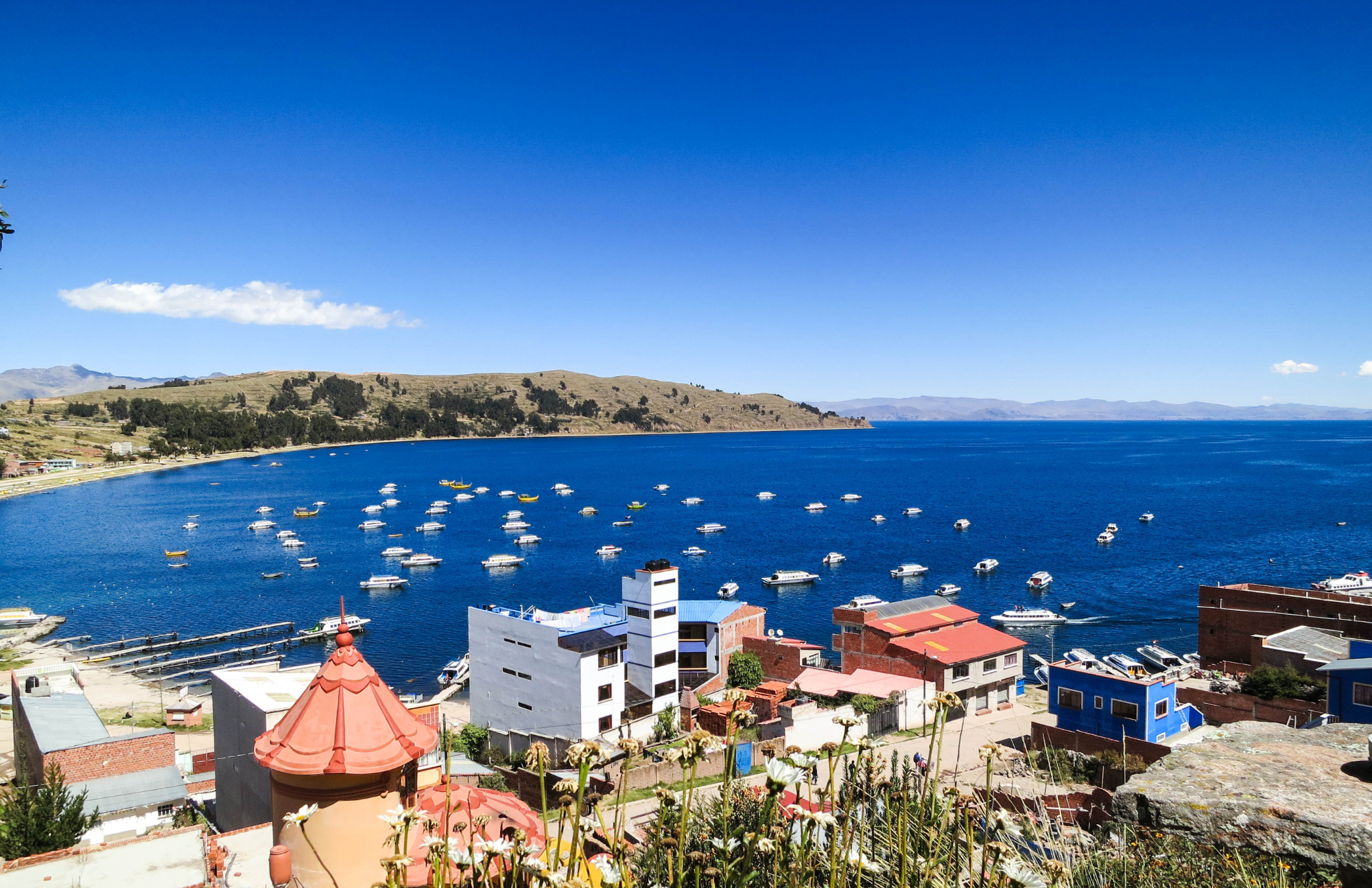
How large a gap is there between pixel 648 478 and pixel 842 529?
203ft

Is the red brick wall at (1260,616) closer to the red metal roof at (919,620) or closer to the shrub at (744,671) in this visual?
the red metal roof at (919,620)

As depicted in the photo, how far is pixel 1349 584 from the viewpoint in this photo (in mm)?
54281

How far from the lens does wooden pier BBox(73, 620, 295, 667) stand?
159 feet

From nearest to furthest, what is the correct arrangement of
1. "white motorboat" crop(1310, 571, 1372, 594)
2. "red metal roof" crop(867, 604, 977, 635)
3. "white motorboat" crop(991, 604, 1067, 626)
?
"red metal roof" crop(867, 604, 977, 635) < "white motorboat" crop(1310, 571, 1372, 594) < "white motorboat" crop(991, 604, 1067, 626)

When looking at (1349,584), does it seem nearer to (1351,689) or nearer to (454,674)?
(1351,689)

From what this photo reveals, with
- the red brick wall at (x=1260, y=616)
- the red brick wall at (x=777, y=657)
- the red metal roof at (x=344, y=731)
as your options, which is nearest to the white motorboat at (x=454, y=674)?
the red brick wall at (x=777, y=657)

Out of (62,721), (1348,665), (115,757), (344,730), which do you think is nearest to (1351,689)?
(1348,665)

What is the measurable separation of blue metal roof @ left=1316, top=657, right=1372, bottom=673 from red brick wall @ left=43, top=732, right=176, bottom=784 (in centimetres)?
3314

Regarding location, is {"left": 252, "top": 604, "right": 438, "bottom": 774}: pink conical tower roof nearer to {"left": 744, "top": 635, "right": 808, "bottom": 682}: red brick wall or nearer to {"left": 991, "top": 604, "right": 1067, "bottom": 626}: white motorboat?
{"left": 744, "top": 635, "right": 808, "bottom": 682}: red brick wall

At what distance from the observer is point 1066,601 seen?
59.3 m

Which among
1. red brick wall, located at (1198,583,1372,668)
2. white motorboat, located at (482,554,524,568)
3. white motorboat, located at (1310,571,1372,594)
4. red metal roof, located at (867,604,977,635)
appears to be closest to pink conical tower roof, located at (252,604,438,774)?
red metal roof, located at (867,604,977,635)

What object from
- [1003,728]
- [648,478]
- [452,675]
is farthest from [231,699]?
[648,478]

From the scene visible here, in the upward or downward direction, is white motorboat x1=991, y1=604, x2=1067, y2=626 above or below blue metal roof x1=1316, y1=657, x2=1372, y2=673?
below

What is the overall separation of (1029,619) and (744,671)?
25722mm
